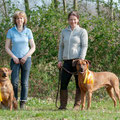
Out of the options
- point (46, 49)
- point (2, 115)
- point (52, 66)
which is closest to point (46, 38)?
point (46, 49)

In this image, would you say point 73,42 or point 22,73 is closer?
point 73,42

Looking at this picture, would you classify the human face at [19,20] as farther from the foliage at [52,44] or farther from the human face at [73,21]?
the foliage at [52,44]

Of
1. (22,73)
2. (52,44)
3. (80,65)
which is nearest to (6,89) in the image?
(22,73)

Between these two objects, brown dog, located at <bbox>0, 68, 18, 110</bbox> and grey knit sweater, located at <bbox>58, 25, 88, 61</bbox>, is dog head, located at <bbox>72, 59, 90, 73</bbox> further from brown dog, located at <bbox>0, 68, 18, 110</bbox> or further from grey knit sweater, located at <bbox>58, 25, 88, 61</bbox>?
brown dog, located at <bbox>0, 68, 18, 110</bbox>

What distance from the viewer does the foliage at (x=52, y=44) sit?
9352 millimetres

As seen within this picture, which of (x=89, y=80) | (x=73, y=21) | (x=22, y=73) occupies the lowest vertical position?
(x=89, y=80)

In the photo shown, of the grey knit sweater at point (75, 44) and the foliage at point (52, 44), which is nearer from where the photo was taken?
the grey knit sweater at point (75, 44)

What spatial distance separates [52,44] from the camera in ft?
31.1

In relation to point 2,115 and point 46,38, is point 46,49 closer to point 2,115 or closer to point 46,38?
point 46,38

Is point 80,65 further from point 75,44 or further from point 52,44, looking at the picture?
point 52,44

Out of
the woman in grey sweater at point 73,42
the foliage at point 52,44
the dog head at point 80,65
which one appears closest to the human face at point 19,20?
the woman in grey sweater at point 73,42

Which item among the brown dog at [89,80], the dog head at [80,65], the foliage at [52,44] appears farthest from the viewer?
the foliage at [52,44]

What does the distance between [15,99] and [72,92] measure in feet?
11.0

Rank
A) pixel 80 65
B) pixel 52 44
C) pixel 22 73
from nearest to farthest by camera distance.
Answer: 1. pixel 80 65
2. pixel 22 73
3. pixel 52 44
